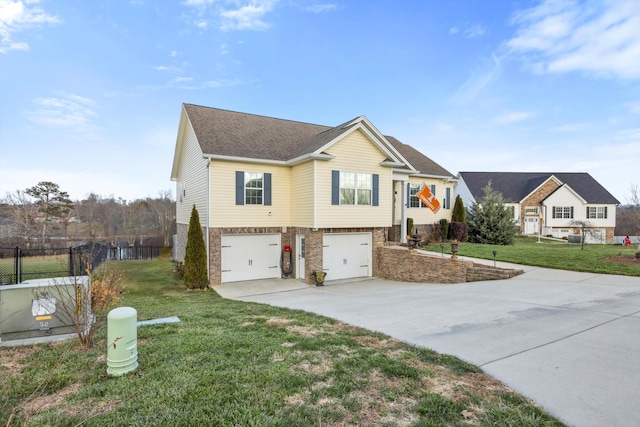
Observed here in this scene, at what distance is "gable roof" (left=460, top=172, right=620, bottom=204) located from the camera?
30594 mm

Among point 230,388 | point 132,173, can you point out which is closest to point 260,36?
point 230,388

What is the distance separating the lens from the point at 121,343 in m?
3.95

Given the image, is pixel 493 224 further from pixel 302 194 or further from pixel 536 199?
pixel 302 194

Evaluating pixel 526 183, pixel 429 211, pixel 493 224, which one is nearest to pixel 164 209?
pixel 429 211

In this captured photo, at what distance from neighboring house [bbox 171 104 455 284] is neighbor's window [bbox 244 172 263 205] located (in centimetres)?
4

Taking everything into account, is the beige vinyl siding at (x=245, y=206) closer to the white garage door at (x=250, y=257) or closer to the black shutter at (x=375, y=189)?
the white garage door at (x=250, y=257)

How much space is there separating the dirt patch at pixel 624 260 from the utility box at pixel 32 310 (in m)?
17.7

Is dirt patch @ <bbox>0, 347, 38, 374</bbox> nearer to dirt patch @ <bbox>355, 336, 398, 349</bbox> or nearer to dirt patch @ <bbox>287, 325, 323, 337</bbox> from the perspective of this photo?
dirt patch @ <bbox>287, 325, 323, 337</bbox>

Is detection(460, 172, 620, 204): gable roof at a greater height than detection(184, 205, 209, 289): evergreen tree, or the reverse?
detection(460, 172, 620, 204): gable roof

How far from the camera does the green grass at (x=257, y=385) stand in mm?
3006

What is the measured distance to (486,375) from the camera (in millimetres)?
3990

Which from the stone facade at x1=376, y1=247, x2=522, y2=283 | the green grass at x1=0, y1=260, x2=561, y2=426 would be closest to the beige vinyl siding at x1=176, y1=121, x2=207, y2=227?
the green grass at x1=0, y1=260, x2=561, y2=426

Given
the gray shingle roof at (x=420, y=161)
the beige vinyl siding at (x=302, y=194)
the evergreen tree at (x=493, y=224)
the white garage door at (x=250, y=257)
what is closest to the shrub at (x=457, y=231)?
the evergreen tree at (x=493, y=224)

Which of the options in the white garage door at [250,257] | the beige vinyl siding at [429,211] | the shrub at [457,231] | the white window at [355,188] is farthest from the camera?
the shrub at [457,231]
